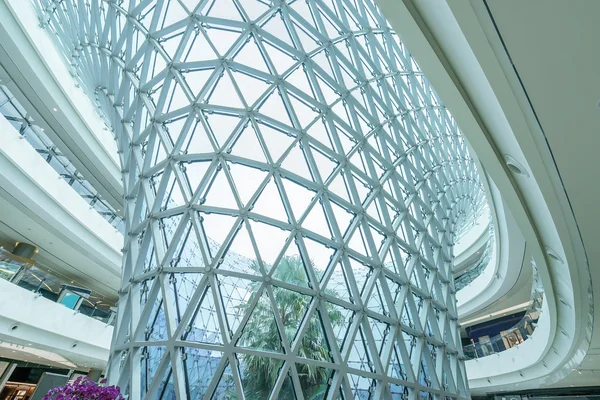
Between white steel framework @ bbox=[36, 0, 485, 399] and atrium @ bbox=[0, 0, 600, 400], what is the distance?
3.2 inches

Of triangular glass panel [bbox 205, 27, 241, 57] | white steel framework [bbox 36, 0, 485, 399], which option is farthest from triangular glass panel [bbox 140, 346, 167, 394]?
triangular glass panel [bbox 205, 27, 241, 57]

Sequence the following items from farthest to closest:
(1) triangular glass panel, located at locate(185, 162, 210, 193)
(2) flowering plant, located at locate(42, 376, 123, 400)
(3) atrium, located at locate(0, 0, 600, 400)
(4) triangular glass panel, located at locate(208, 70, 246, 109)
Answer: (4) triangular glass panel, located at locate(208, 70, 246, 109) < (1) triangular glass panel, located at locate(185, 162, 210, 193) < (2) flowering plant, located at locate(42, 376, 123, 400) < (3) atrium, located at locate(0, 0, 600, 400)

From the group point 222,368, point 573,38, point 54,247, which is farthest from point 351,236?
point 54,247

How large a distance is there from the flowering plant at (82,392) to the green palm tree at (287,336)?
3705 mm

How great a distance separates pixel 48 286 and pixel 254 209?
56.1 feet

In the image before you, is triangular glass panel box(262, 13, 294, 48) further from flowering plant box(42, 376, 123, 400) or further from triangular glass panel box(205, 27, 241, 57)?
flowering plant box(42, 376, 123, 400)

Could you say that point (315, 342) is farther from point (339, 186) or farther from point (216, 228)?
point (339, 186)

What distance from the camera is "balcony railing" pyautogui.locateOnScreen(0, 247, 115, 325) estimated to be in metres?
18.2

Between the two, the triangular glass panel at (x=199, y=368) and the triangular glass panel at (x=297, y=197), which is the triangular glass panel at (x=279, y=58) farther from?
the triangular glass panel at (x=199, y=368)

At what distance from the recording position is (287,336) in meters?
10.6

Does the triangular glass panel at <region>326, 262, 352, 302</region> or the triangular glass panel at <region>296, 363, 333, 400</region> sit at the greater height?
the triangular glass panel at <region>326, 262, 352, 302</region>

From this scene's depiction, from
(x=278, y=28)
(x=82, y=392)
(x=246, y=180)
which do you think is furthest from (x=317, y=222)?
(x=82, y=392)

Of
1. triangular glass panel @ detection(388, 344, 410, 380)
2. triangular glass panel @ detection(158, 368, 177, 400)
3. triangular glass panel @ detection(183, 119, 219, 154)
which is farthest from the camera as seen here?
triangular glass panel @ detection(388, 344, 410, 380)

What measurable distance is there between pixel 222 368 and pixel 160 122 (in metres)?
9.16
